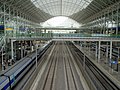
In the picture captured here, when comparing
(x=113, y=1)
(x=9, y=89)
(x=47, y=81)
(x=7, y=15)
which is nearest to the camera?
(x=9, y=89)

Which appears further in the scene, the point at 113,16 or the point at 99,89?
the point at 113,16

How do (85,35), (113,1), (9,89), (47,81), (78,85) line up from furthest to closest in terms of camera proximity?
(113,1) < (85,35) < (47,81) < (78,85) < (9,89)

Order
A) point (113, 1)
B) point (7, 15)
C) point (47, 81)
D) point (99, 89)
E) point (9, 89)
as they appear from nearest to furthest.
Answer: point (9, 89), point (99, 89), point (47, 81), point (113, 1), point (7, 15)

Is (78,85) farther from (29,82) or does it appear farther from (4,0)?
(4,0)

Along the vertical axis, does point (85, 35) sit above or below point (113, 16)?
below

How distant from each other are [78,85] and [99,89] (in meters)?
3.25

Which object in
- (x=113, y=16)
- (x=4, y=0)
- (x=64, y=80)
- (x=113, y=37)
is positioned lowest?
(x=64, y=80)

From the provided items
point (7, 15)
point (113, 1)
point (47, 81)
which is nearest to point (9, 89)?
point (47, 81)

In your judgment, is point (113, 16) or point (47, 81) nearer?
point (47, 81)

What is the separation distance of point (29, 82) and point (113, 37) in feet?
79.9

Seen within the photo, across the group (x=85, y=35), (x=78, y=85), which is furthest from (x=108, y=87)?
(x=85, y=35)

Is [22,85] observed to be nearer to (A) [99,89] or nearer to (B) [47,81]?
(B) [47,81]

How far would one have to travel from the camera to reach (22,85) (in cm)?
2091

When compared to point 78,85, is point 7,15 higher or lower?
higher
